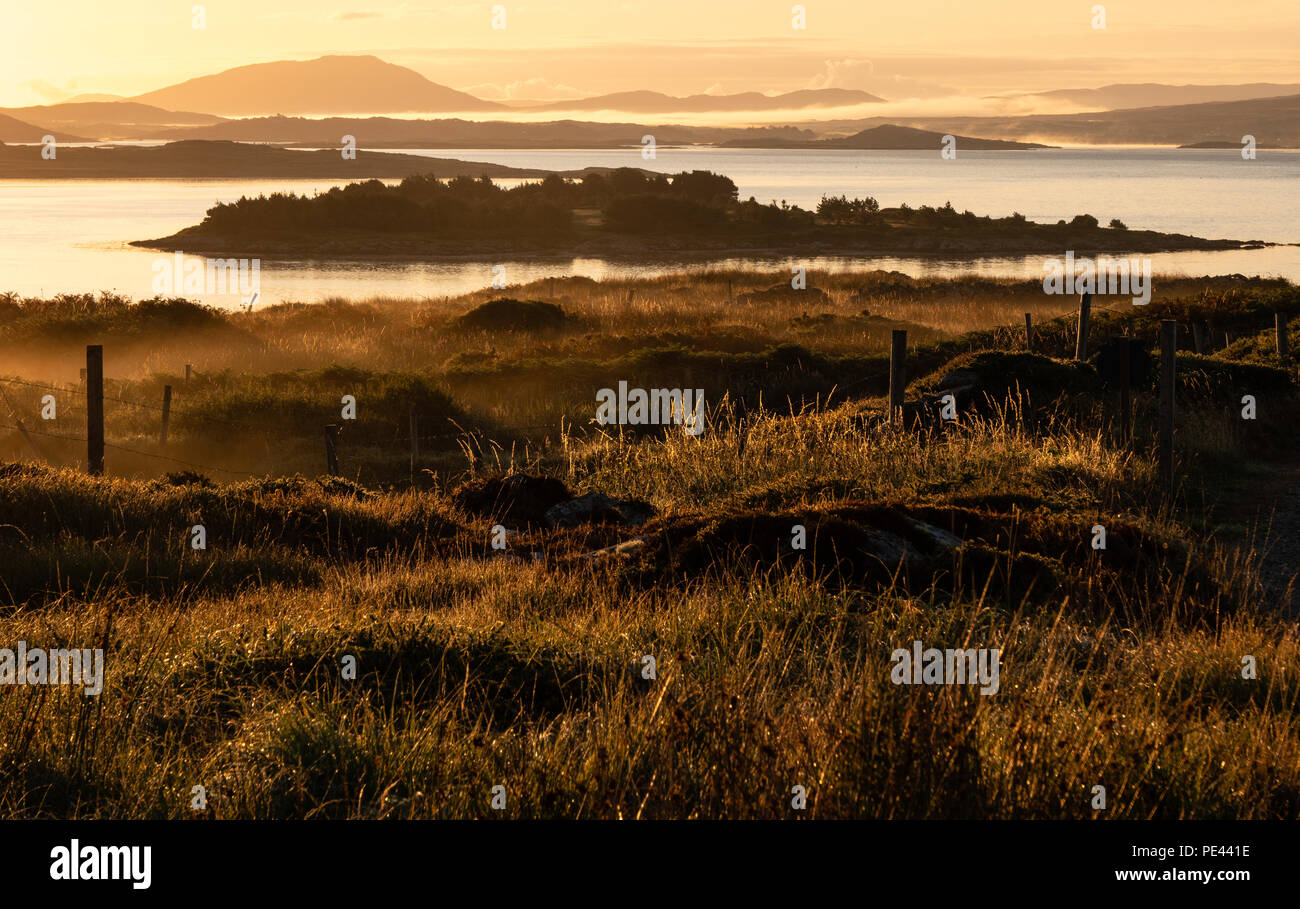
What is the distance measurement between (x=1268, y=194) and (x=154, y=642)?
214m

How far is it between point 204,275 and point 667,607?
72.7 metres

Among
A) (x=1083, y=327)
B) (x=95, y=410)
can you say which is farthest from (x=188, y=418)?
(x=1083, y=327)

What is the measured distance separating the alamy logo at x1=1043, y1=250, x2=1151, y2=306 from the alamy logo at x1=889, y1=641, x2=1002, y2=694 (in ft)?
142

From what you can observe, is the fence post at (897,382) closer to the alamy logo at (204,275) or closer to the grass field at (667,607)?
the grass field at (667,607)

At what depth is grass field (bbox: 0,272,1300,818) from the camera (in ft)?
14.9

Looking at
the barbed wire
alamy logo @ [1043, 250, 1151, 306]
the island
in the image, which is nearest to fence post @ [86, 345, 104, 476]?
the barbed wire

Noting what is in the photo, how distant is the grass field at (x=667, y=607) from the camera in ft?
14.9

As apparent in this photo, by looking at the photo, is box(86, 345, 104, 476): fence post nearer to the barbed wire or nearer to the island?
the barbed wire

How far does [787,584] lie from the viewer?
836cm

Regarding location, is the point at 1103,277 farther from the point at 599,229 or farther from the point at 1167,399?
the point at 1167,399
